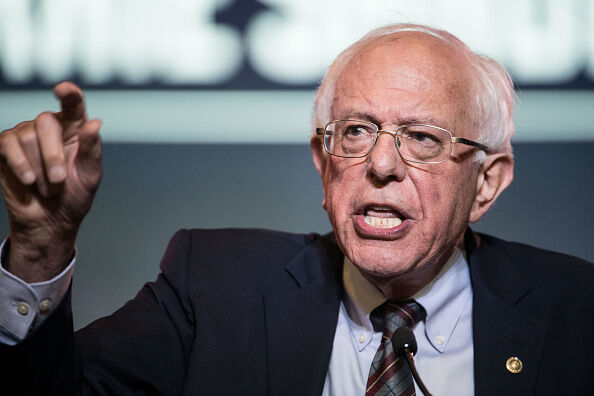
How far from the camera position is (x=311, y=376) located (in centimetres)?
171

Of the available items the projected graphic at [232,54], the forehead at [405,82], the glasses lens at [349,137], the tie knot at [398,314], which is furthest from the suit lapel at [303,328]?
the projected graphic at [232,54]

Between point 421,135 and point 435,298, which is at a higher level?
point 421,135

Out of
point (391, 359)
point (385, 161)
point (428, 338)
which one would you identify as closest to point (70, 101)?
point (385, 161)

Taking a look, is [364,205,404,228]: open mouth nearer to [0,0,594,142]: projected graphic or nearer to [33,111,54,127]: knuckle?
[33,111,54,127]: knuckle

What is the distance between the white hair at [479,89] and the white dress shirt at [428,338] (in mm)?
402

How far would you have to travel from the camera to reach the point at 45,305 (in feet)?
4.16

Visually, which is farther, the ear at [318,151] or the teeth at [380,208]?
the ear at [318,151]

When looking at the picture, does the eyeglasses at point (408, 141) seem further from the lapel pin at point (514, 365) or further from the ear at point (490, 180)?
the lapel pin at point (514, 365)

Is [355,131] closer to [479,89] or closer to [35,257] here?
[479,89]

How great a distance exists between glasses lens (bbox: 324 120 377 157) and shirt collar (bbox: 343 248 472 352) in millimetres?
381

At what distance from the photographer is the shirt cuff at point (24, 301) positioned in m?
1.24

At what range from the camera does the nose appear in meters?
1.63

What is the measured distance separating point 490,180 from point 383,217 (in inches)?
17.6

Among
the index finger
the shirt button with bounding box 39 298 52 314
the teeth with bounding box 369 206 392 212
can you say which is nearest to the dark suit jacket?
the shirt button with bounding box 39 298 52 314
